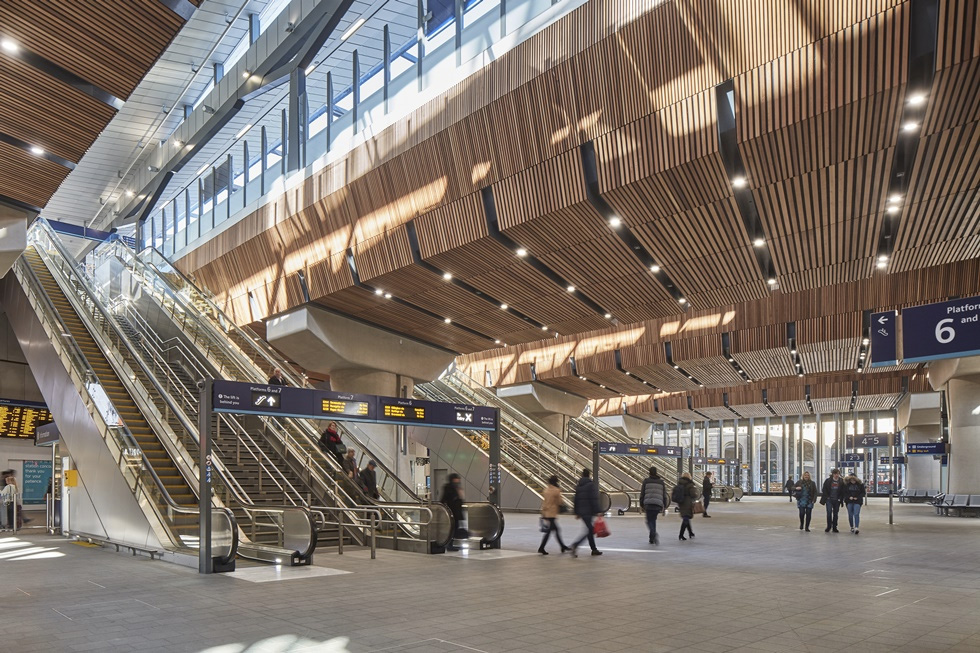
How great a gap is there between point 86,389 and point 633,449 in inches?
604

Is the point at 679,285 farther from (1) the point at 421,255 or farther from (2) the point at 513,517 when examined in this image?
(2) the point at 513,517

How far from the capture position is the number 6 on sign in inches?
351

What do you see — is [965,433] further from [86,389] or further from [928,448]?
[86,389]

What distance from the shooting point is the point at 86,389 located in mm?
14688

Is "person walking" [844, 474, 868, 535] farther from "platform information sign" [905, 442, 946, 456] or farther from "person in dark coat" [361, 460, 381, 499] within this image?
"platform information sign" [905, 442, 946, 456]

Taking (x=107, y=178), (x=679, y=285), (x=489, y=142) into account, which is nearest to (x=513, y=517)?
(x=679, y=285)

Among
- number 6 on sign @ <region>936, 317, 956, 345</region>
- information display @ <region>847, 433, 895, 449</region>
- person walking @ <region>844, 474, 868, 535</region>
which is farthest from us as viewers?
information display @ <region>847, 433, 895, 449</region>

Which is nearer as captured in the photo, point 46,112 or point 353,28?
point 46,112

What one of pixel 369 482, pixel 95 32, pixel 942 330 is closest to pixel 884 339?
pixel 942 330

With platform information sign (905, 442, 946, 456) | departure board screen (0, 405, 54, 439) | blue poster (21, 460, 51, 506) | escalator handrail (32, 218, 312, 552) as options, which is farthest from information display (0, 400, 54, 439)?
platform information sign (905, 442, 946, 456)

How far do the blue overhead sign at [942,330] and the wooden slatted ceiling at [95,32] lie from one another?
877 cm

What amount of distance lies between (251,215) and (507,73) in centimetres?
1061

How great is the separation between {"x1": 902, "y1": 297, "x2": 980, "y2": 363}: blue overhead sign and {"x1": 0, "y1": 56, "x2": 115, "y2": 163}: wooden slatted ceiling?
9.91 metres

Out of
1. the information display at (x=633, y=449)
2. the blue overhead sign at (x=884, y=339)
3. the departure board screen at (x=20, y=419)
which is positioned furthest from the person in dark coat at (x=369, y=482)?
the departure board screen at (x=20, y=419)
